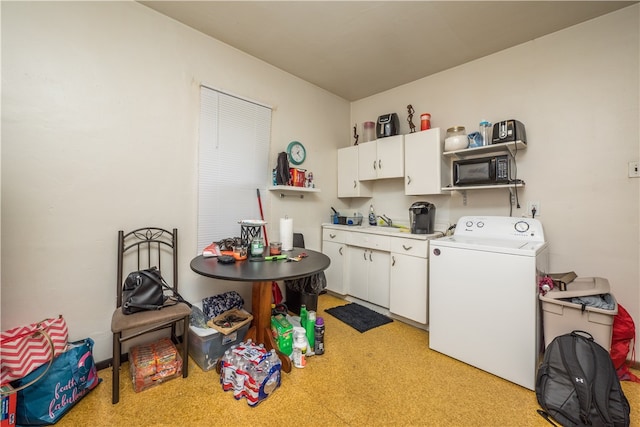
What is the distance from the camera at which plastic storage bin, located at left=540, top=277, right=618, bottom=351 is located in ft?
5.28

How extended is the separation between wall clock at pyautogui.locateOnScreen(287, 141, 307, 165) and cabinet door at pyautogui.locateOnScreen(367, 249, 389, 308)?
1297mm

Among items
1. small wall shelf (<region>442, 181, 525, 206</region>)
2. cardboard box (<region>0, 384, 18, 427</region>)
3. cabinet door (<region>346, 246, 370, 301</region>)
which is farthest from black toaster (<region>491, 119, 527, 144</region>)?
cardboard box (<region>0, 384, 18, 427</region>)

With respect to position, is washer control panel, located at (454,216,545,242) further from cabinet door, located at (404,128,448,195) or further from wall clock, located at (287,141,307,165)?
wall clock, located at (287,141,307,165)

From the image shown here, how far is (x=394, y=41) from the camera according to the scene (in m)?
2.37

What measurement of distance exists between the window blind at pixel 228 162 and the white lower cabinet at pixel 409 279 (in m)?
1.45

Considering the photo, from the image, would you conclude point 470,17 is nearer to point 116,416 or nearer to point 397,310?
point 397,310

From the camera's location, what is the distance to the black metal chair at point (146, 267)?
1554 mm

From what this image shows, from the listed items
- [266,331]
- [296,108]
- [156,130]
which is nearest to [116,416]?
[266,331]

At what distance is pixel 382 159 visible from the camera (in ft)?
10.00

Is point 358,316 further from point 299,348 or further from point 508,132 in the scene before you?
point 508,132

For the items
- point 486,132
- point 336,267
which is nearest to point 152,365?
point 336,267

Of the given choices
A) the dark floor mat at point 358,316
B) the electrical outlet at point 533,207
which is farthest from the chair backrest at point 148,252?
the electrical outlet at point 533,207

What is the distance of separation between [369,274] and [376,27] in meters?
2.30

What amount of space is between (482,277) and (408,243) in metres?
0.73
